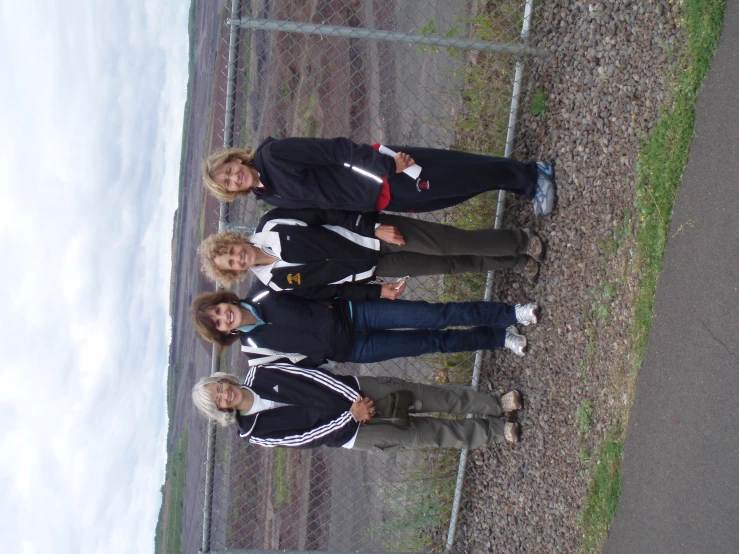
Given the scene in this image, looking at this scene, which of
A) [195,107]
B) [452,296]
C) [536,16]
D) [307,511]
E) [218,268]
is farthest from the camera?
[195,107]

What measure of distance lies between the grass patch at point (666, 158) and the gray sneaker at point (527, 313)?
103 cm

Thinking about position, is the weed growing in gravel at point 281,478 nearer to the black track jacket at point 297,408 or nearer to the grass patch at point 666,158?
the black track jacket at point 297,408

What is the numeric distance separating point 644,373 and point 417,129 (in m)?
4.92

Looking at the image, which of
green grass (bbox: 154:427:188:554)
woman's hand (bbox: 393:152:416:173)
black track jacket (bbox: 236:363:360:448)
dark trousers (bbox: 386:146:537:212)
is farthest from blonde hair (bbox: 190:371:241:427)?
green grass (bbox: 154:427:188:554)

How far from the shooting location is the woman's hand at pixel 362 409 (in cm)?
440

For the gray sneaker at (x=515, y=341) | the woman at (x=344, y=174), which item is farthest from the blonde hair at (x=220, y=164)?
the gray sneaker at (x=515, y=341)

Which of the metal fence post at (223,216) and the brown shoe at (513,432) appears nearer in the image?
the metal fence post at (223,216)

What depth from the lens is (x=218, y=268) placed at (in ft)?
13.6

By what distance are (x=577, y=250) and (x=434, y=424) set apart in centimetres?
175

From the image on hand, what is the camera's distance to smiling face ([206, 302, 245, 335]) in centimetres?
423

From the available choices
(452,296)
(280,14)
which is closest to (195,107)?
(280,14)

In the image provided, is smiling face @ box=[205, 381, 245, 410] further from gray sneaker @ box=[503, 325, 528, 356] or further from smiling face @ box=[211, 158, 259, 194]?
gray sneaker @ box=[503, 325, 528, 356]

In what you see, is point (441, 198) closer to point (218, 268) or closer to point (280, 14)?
point (218, 268)

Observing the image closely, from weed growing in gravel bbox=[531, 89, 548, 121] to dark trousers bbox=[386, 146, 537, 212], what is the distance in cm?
58
